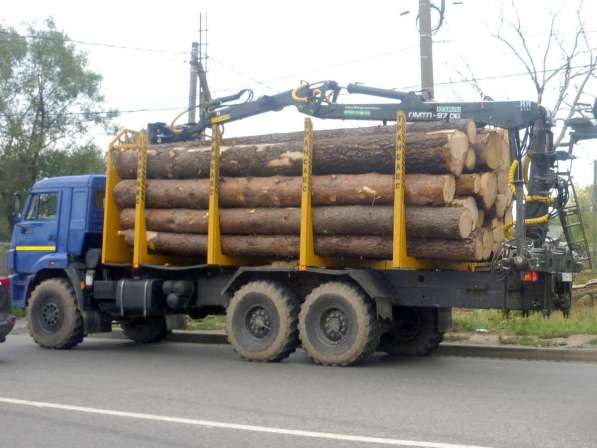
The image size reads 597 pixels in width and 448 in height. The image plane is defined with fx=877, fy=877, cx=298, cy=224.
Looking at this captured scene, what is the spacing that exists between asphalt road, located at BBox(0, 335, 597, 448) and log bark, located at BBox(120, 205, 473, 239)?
1.84 meters

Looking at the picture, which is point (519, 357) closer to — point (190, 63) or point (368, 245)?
point (368, 245)

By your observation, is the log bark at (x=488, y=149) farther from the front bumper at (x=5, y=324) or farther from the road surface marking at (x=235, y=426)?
the front bumper at (x=5, y=324)

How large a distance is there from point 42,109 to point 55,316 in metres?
28.4

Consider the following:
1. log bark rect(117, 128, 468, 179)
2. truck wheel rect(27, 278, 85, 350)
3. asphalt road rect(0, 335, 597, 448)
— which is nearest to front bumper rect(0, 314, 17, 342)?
asphalt road rect(0, 335, 597, 448)

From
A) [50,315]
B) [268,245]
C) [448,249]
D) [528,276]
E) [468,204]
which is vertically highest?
[468,204]

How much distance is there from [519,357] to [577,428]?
537 cm

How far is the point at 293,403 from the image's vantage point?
8.94 metres

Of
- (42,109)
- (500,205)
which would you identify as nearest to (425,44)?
(500,205)

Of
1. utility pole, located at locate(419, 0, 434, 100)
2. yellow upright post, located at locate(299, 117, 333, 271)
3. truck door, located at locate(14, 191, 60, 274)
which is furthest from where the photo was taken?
utility pole, located at locate(419, 0, 434, 100)

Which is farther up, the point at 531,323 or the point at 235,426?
the point at 531,323

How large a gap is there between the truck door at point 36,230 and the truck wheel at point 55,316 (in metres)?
0.56

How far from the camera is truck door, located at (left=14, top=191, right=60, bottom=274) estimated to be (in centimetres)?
1463

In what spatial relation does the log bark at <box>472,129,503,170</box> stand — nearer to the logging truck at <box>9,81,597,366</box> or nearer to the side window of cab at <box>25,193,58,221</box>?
the logging truck at <box>9,81,597,366</box>

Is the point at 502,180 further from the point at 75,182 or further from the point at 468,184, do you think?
the point at 75,182
